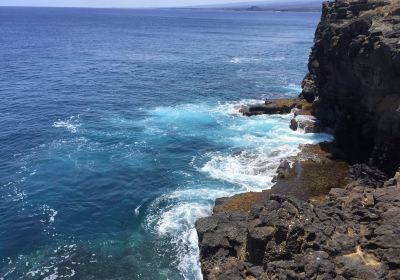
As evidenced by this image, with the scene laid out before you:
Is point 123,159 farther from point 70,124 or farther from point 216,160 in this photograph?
point 70,124

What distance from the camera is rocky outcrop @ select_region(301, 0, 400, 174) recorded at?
53.6 meters

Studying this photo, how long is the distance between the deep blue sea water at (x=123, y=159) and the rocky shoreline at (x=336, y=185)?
461cm

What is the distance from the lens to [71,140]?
69062mm

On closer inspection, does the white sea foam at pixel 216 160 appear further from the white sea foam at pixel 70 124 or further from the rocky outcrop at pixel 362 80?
the white sea foam at pixel 70 124

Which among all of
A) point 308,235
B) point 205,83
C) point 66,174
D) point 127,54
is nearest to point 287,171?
point 308,235

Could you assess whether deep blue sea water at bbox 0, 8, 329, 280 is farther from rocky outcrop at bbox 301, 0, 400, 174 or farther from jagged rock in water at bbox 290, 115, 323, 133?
rocky outcrop at bbox 301, 0, 400, 174

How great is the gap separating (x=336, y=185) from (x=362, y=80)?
17.3m

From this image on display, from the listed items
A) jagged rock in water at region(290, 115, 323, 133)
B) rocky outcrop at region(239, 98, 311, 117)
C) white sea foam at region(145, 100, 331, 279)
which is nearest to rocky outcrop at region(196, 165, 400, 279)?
white sea foam at region(145, 100, 331, 279)

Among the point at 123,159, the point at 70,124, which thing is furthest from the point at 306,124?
the point at 70,124

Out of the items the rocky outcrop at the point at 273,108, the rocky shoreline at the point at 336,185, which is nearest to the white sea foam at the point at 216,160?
the rocky outcrop at the point at 273,108

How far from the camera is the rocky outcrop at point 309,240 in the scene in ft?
90.8

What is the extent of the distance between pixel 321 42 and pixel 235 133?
23.0 meters

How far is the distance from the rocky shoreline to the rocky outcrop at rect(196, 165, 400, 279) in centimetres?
7

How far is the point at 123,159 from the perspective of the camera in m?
62.7
